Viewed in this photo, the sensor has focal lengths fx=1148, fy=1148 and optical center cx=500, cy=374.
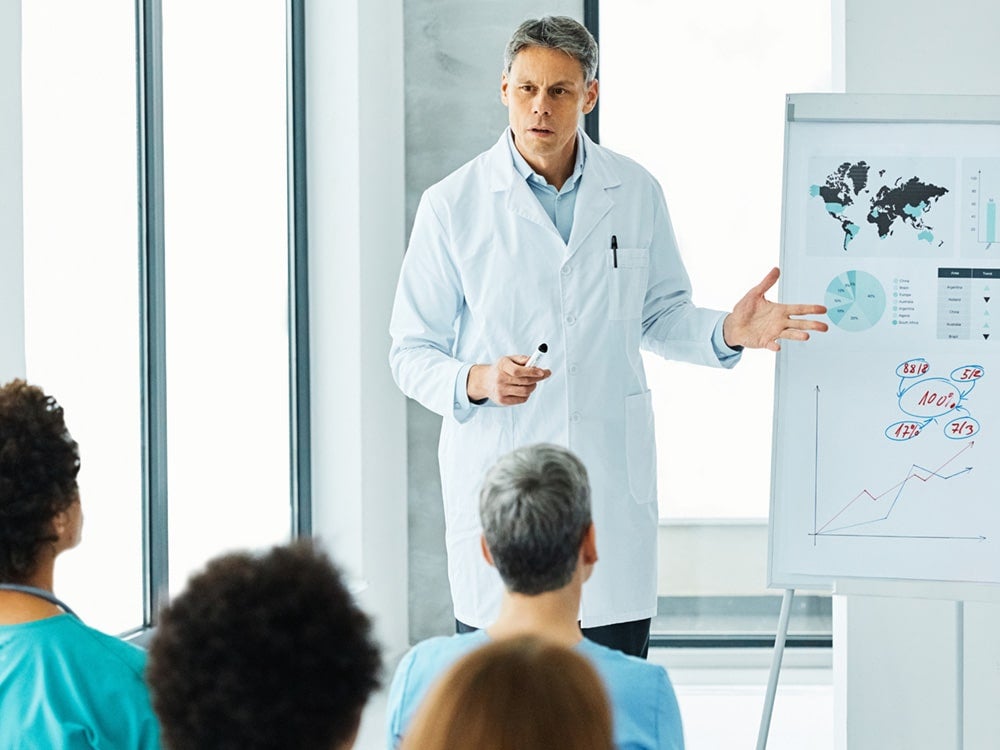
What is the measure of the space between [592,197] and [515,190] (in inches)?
6.0

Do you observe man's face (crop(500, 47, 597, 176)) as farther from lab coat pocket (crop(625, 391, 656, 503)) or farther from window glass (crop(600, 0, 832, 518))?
window glass (crop(600, 0, 832, 518))

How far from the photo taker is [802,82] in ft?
13.1

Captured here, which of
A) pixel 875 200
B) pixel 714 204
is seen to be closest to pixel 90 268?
pixel 875 200

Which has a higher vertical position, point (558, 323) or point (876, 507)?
point (558, 323)

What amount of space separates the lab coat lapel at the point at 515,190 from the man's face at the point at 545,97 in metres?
0.05

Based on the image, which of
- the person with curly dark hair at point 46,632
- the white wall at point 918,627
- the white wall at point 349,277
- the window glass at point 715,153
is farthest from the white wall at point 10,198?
the window glass at point 715,153

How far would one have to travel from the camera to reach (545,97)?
7.24 feet

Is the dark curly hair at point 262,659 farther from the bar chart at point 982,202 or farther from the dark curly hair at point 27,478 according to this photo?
the bar chart at point 982,202

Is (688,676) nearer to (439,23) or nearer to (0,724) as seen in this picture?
(439,23)

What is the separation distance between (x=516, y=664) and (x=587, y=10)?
3498 mm

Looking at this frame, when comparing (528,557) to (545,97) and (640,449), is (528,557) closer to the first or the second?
(640,449)

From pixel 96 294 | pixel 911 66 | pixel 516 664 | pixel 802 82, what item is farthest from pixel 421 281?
pixel 802 82

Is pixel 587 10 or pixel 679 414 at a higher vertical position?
pixel 587 10

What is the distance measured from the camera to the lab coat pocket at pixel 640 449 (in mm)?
2248
